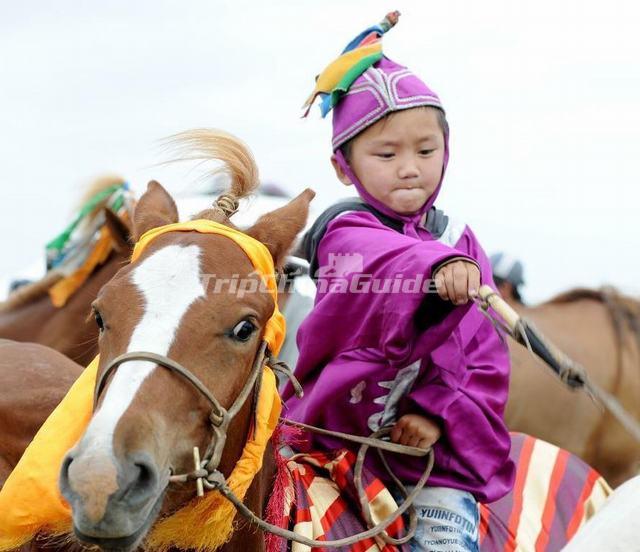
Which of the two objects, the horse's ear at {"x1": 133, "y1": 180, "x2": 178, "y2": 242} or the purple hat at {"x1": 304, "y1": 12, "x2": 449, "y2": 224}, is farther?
the purple hat at {"x1": 304, "y1": 12, "x2": 449, "y2": 224}

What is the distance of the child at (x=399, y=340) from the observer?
2957mm

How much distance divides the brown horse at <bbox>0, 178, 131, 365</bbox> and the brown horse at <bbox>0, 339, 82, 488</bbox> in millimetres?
2469

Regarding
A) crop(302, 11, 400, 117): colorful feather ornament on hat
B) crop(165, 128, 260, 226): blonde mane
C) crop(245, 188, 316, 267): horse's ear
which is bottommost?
crop(245, 188, 316, 267): horse's ear

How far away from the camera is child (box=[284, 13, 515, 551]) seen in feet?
9.70

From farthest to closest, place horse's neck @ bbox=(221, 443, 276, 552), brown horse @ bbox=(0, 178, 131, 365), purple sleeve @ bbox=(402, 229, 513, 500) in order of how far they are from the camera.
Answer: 1. brown horse @ bbox=(0, 178, 131, 365)
2. purple sleeve @ bbox=(402, 229, 513, 500)
3. horse's neck @ bbox=(221, 443, 276, 552)

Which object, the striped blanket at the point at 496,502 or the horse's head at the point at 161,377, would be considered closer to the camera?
the horse's head at the point at 161,377

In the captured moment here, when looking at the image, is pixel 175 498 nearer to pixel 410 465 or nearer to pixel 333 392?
pixel 333 392

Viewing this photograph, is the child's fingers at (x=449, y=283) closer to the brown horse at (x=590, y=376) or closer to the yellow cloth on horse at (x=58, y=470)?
the yellow cloth on horse at (x=58, y=470)

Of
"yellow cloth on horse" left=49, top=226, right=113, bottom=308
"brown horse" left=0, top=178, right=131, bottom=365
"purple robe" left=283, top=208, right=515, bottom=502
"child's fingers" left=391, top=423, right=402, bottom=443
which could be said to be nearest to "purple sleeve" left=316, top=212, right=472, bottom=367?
"purple robe" left=283, top=208, right=515, bottom=502

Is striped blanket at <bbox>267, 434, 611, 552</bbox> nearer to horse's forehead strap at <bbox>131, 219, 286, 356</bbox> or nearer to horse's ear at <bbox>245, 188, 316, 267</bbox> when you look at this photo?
horse's forehead strap at <bbox>131, 219, 286, 356</bbox>

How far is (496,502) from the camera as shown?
3.72 meters

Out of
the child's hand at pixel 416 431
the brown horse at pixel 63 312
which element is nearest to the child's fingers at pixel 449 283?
the child's hand at pixel 416 431

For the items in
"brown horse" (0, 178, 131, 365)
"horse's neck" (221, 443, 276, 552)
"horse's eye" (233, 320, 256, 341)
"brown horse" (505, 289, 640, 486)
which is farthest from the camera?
"brown horse" (505, 289, 640, 486)

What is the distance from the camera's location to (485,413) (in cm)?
318
